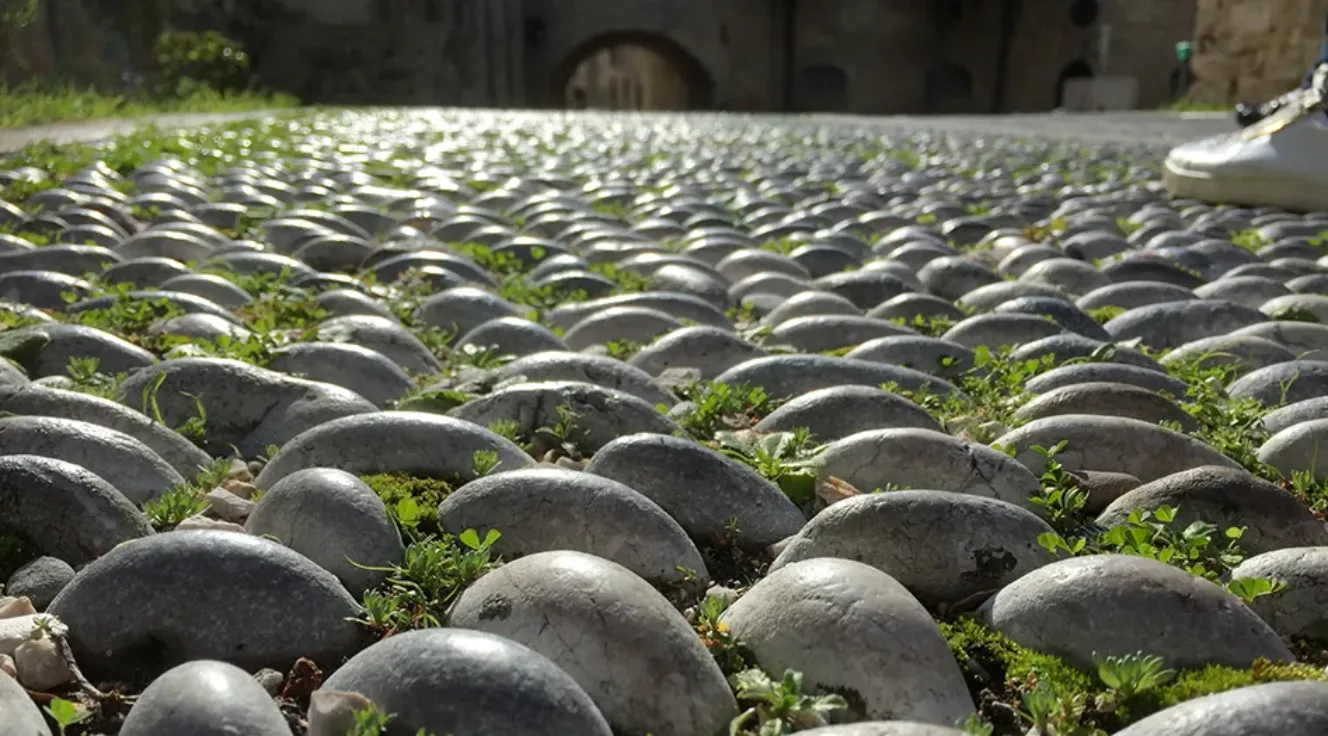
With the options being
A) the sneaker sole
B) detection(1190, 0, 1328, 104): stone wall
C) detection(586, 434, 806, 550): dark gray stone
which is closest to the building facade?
detection(1190, 0, 1328, 104): stone wall

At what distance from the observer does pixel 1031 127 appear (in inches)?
408

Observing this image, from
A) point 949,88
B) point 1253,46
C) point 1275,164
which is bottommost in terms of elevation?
point 949,88

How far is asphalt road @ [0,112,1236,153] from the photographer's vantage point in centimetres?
645

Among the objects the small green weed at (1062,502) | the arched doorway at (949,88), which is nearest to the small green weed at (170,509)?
the small green weed at (1062,502)

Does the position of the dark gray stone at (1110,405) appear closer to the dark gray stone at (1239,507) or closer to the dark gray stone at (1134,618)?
the dark gray stone at (1239,507)

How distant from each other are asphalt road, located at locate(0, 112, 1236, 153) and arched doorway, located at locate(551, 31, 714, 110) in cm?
1241

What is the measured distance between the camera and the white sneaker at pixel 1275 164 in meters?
4.41

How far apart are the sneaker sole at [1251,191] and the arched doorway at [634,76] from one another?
20099 millimetres

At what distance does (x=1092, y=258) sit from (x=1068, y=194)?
1.65m

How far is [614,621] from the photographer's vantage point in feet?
3.68

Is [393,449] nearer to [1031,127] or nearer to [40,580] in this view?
[40,580]

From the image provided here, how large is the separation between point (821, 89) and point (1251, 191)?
21.5 meters

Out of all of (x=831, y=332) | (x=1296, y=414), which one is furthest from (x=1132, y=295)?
(x=1296, y=414)

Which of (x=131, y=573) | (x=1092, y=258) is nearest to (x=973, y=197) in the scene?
(x=1092, y=258)
